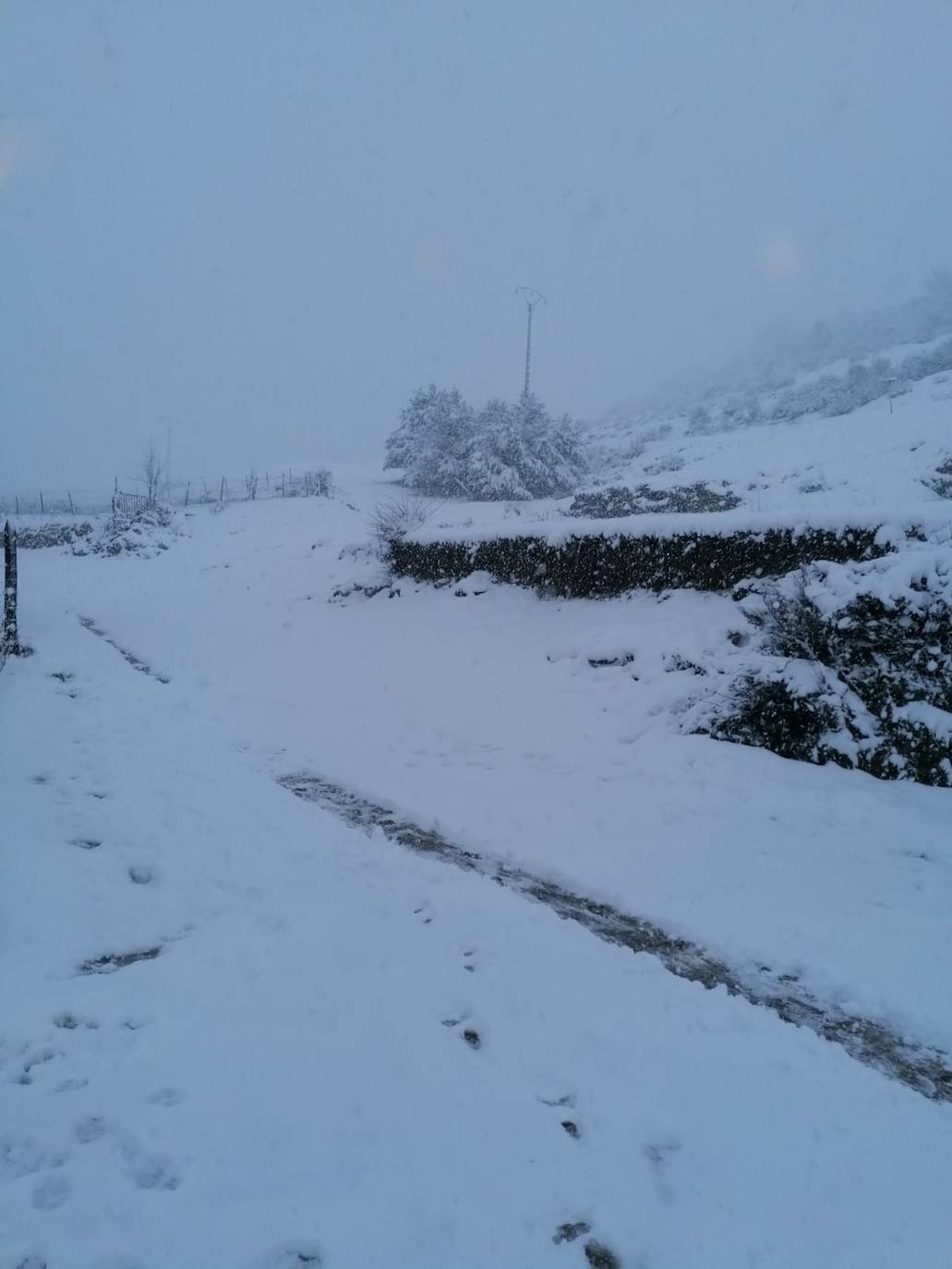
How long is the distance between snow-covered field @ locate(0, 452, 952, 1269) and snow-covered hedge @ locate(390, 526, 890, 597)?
0.84 meters

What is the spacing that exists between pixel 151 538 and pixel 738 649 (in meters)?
25.0

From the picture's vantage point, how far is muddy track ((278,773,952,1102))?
3209 millimetres

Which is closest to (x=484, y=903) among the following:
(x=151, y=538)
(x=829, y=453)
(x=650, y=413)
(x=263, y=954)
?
(x=263, y=954)

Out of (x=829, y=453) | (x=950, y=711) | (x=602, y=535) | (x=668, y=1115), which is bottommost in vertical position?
(x=668, y=1115)

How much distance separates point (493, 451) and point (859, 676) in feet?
74.4

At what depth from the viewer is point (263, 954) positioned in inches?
144

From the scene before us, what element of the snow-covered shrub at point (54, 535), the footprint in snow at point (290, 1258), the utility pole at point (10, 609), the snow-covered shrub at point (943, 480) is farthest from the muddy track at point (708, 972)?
the snow-covered shrub at point (54, 535)

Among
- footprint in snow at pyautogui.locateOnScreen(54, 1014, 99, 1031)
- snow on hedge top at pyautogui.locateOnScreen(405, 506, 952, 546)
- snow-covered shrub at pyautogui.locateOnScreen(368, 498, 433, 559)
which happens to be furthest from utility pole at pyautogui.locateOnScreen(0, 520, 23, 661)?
footprint in snow at pyautogui.locateOnScreen(54, 1014, 99, 1031)

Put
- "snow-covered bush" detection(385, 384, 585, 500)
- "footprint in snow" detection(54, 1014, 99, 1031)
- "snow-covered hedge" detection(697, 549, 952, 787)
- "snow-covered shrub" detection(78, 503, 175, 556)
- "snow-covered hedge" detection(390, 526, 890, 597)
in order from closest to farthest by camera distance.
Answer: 1. "footprint in snow" detection(54, 1014, 99, 1031)
2. "snow-covered hedge" detection(697, 549, 952, 787)
3. "snow-covered hedge" detection(390, 526, 890, 597)
4. "snow-covered shrub" detection(78, 503, 175, 556)
5. "snow-covered bush" detection(385, 384, 585, 500)

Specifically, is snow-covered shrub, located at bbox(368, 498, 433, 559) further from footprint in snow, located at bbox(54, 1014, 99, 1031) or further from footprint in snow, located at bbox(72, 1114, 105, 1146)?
footprint in snow, located at bbox(72, 1114, 105, 1146)

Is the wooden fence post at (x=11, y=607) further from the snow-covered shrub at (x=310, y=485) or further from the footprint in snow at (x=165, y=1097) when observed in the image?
the snow-covered shrub at (x=310, y=485)

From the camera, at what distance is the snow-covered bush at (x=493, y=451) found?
26.9m

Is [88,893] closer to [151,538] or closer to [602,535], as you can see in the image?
[602,535]

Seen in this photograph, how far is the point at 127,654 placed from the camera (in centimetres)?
1195
